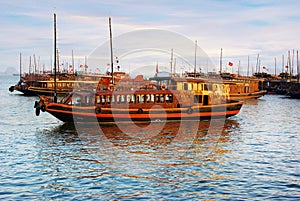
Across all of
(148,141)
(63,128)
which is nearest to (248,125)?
(148,141)

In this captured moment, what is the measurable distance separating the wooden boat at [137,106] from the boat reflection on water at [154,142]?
796mm

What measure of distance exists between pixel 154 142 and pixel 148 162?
261 inches

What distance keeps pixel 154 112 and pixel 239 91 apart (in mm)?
48507

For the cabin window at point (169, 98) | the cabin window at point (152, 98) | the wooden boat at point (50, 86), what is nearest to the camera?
the cabin window at point (152, 98)

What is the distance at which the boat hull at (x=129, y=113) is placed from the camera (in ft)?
122

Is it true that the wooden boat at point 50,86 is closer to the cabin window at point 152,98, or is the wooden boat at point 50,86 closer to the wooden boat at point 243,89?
the wooden boat at point 243,89

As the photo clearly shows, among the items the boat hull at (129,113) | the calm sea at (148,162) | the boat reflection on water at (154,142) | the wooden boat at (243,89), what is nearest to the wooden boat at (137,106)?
the boat hull at (129,113)

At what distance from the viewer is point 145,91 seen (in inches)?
1571

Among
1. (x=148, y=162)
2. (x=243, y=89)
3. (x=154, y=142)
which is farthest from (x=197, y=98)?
(x=243, y=89)

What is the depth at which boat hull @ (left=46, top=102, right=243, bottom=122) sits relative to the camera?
3710cm

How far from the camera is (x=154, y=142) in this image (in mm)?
29844

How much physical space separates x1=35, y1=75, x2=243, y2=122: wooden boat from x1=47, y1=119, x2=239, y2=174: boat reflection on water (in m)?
0.80

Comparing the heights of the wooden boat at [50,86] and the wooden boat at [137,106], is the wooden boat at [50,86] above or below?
above

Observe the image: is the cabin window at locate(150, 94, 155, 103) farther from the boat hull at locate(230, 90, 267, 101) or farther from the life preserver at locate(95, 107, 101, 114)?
the boat hull at locate(230, 90, 267, 101)
